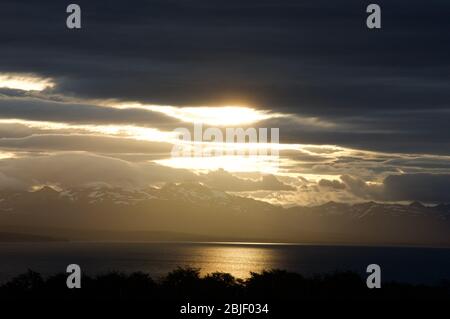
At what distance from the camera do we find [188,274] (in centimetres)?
8594

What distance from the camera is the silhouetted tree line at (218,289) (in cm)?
7500

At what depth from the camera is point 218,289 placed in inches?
3127

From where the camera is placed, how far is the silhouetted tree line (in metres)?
75.0
